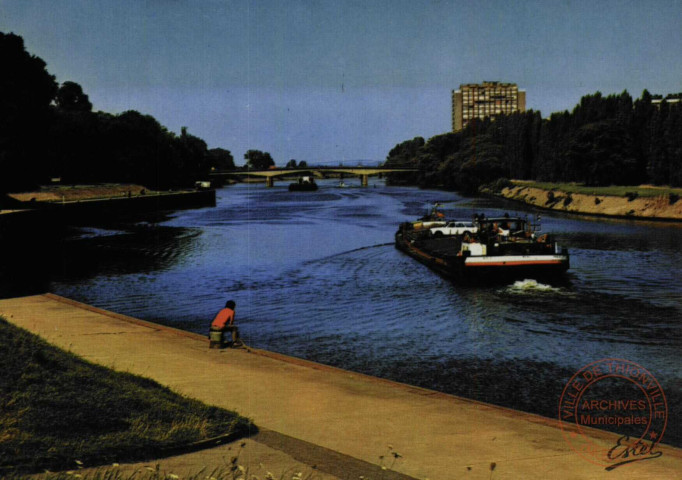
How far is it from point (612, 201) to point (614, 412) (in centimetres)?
8049

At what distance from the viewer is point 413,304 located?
34.0 metres

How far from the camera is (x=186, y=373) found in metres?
17.5

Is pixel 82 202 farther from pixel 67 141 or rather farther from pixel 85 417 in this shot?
pixel 85 417

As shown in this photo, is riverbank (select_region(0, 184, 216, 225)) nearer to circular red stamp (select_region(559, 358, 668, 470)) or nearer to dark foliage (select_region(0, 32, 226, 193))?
dark foliage (select_region(0, 32, 226, 193))

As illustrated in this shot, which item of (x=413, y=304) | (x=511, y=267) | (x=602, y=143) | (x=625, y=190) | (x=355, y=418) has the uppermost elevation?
(x=602, y=143)

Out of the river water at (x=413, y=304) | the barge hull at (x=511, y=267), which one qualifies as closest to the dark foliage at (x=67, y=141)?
the river water at (x=413, y=304)

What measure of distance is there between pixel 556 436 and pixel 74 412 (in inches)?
357

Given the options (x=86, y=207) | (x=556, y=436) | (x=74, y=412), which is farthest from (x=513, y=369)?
(x=86, y=207)

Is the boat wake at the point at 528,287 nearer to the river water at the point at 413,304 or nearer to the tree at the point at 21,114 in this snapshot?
the river water at the point at 413,304

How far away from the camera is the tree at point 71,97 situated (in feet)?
557

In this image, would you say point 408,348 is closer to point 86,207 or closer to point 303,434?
point 303,434

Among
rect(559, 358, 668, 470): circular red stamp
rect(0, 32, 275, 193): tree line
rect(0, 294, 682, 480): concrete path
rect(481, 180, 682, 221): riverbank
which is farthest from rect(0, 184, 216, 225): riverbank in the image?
rect(481, 180, 682, 221): riverbank

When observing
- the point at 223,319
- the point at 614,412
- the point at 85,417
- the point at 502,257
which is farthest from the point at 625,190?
the point at 85,417

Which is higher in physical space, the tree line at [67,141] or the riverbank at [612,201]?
the tree line at [67,141]
